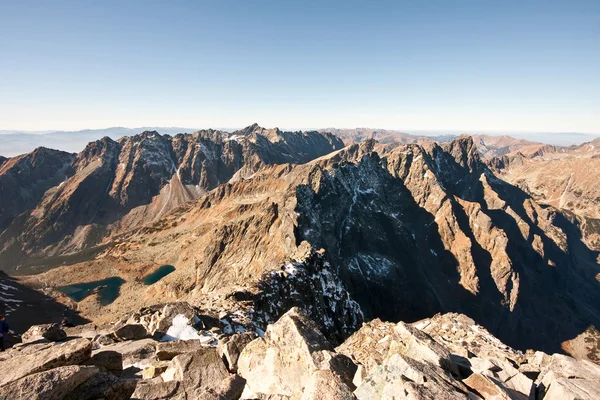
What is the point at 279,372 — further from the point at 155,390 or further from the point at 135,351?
the point at 135,351

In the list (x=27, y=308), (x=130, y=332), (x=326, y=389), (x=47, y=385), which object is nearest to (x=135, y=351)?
(x=130, y=332)

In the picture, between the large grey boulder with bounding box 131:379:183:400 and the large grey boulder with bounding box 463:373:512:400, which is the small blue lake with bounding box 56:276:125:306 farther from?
the large grey boulder with bounding box 463:373:512:400

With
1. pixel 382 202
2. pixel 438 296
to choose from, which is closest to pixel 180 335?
pixel 438 296

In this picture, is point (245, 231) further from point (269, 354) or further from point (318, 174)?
point (269, 354)

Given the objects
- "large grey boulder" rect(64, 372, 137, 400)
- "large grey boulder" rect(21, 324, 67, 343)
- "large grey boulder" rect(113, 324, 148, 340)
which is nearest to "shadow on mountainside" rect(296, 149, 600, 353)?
"large grey boulder" rect(113, 324, 148, 340)

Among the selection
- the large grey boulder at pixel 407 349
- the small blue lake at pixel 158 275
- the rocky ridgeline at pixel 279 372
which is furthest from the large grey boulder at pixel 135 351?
the small blue lake at pixel 158 275

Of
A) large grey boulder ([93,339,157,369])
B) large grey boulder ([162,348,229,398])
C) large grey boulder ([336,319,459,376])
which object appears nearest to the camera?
large grey boulder ([162,348,229,398])
